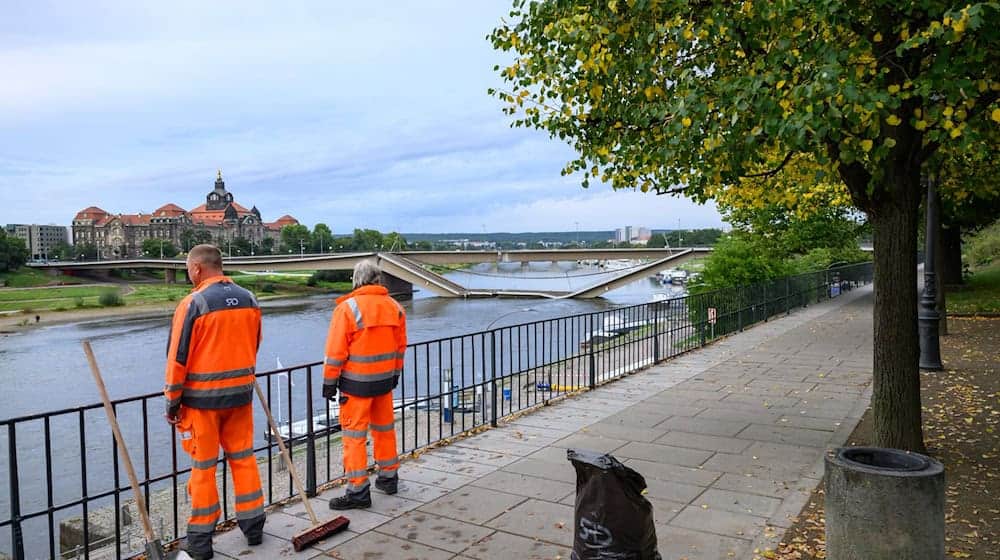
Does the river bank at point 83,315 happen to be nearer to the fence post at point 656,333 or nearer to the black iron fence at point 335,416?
the black iron fence at point 335,416

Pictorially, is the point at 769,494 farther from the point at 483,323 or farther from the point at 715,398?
the point at 483,323

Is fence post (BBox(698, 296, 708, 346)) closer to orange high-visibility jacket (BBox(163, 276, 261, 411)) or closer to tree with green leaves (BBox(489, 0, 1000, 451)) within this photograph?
tree with green leaves (BBox(489, 0, 1000, 451))

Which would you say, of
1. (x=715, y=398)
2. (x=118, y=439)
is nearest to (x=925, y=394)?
(x=715, y=398)

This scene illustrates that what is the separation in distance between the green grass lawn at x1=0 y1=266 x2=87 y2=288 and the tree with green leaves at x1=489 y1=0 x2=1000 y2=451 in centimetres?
9248

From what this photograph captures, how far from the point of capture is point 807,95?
15.4 feet

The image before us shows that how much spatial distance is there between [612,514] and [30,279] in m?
98.6

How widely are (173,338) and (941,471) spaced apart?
433 centimetres

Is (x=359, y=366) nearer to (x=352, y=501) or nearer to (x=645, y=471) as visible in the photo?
(x=352, y=501)

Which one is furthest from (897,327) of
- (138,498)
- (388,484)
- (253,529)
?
(138,498)

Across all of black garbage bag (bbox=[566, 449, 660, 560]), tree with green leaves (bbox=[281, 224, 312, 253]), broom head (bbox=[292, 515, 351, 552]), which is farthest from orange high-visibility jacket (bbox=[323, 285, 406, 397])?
tree with green leaves (bbox=[281, 224, 312, 253])

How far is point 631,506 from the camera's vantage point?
3635 mm

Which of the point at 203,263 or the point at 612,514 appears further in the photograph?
the point at 203,263

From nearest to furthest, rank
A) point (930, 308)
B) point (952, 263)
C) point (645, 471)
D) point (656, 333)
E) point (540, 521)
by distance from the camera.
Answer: point (540, 521) < point (645, 471) < point (930, 308) < point (656, 333) < point (952, 263)

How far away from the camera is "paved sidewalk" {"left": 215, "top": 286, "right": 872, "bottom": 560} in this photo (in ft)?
15.5
